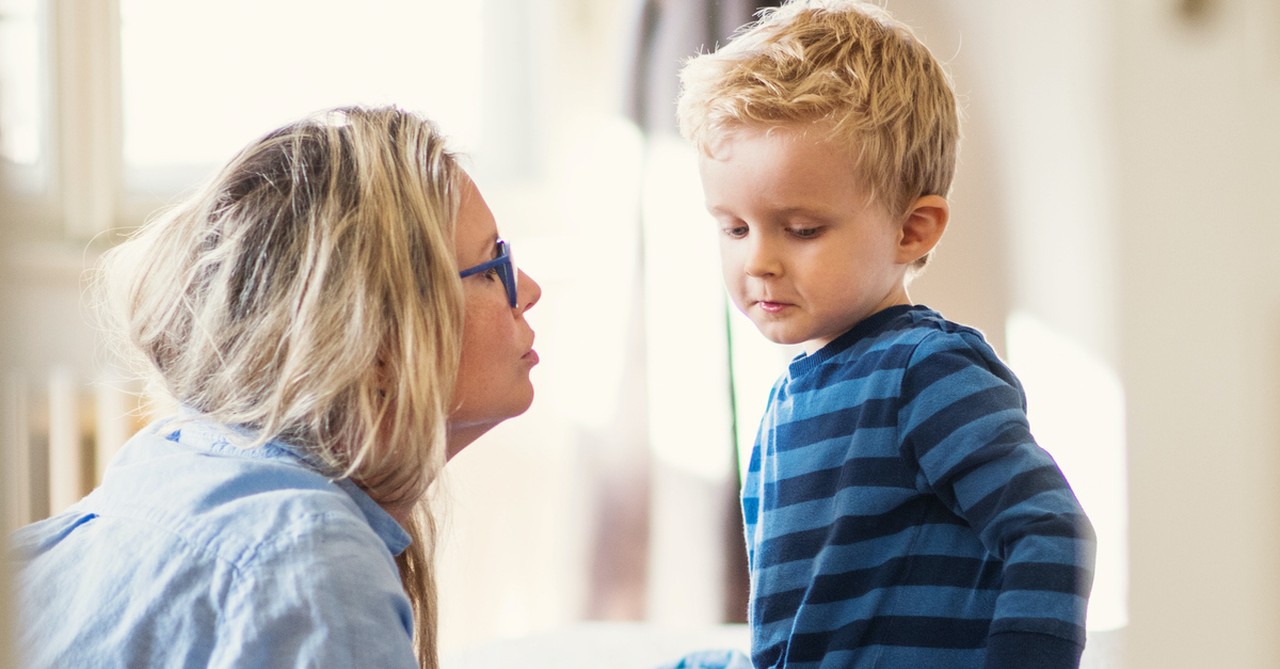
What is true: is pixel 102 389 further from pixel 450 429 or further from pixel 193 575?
pixel 193 575

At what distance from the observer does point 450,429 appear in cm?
110

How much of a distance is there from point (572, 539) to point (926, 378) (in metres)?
1.50

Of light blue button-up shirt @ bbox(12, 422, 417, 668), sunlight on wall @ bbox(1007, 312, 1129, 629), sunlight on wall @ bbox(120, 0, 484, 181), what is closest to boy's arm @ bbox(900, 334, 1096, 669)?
light blue button-up shirt @ bbox(12, 422, 417, 668)

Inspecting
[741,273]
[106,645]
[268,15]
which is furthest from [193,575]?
[268,15]

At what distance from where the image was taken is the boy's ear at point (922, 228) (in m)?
1.13

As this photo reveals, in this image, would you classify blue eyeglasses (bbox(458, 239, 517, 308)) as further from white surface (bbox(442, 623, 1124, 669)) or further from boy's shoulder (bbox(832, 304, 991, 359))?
white surface (bbox(442, 623, 1124, 669))

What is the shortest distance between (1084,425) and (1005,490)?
1.07 metres

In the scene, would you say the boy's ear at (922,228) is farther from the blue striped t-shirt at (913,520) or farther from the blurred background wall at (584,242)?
→ the blurred background wall at (584,242)

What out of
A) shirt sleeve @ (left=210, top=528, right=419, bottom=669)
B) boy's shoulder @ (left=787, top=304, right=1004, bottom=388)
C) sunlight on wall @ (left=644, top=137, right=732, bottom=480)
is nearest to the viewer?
shirt sleeve @ (left=210, top=528, right=419, bottom=669)

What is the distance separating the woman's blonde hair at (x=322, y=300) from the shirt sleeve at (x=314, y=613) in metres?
0.09

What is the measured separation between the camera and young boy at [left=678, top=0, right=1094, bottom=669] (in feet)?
3.30

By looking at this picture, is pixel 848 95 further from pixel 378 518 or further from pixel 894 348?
pixel 378 518

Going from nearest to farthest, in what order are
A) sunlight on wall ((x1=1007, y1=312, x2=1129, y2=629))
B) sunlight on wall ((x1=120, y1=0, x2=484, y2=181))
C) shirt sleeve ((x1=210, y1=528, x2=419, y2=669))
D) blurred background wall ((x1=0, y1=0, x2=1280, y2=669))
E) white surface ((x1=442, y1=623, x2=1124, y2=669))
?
shirt sleeve ((x1=210, y1=528, x2=419, y2=669)), white surface ((x1=442, y1=623, x2=1124, y2=669)), sunlight on wall ((x1=1007, y1=312, x2=1129, y2=629)), blurred background wall ((x1=0, y1=0, x2=1280, y2=669)), sunlight on wall ((x1=120, y1=0, x2=484, y2=181))

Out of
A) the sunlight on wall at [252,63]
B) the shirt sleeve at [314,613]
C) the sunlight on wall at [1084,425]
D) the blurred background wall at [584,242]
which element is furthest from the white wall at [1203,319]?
the sunlight on wall at [252,63]
